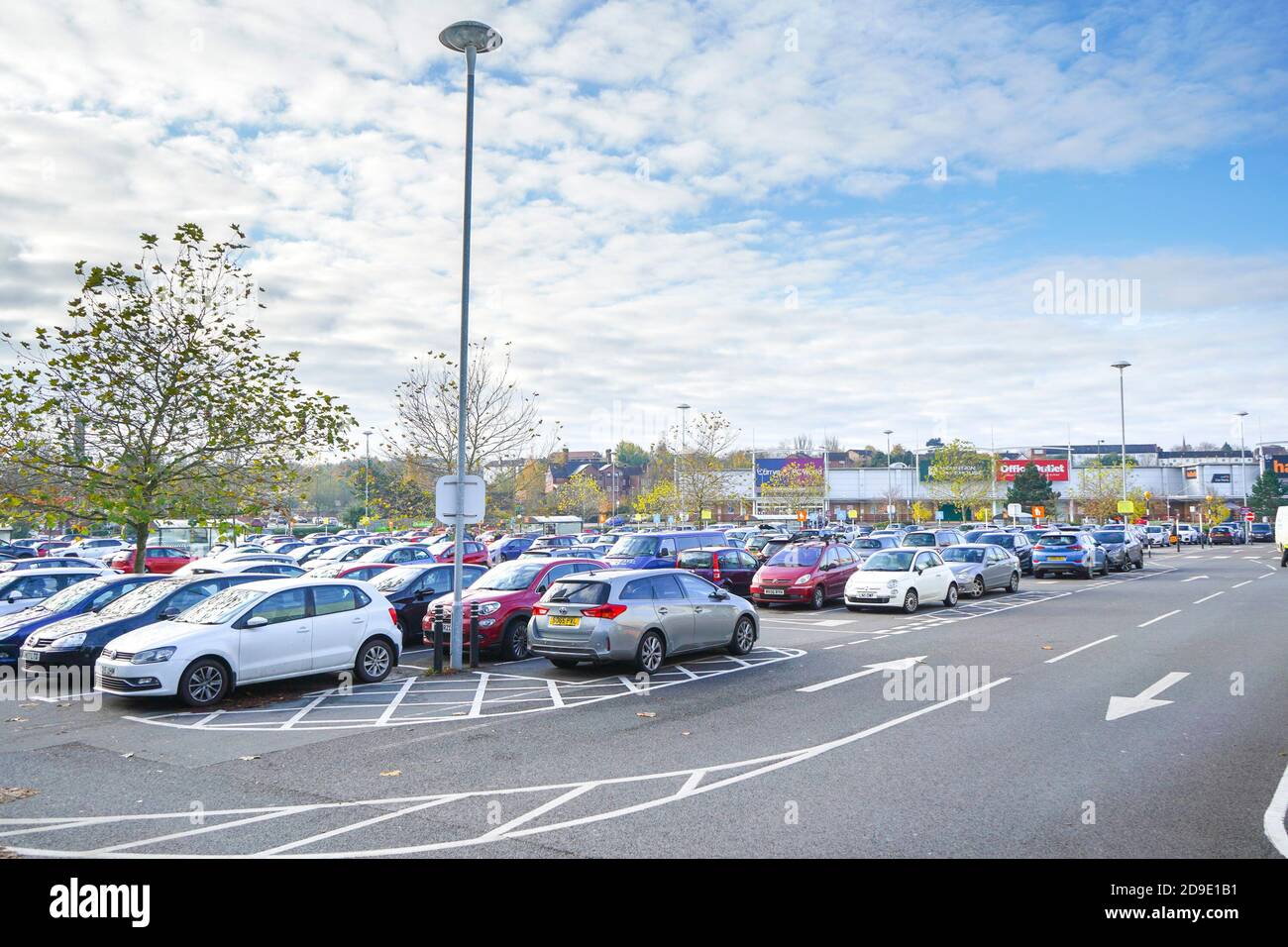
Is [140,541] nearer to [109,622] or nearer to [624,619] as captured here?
[109,622]

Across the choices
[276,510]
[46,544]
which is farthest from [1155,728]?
[46,544]

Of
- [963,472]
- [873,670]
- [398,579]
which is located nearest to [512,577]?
[398,579]

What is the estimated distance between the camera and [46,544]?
42688mm

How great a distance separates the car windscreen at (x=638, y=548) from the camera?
83.2 ft

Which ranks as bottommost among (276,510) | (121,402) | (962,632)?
(962,632)

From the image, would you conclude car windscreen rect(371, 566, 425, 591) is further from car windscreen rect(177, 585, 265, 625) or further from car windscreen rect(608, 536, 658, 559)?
car windscreen rect(608, 536, 658, 559)

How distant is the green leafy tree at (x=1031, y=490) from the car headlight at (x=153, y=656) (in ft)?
263

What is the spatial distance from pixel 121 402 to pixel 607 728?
14119 millimetres

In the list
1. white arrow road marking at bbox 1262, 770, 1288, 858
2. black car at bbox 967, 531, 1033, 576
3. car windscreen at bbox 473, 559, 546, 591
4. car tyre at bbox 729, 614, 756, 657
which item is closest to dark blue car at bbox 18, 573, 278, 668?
car windscreen at bbox 473, 559, 546, 591

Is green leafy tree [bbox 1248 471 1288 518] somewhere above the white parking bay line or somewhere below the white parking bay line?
above

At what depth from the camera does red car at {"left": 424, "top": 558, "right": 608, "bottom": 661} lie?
48.0ft

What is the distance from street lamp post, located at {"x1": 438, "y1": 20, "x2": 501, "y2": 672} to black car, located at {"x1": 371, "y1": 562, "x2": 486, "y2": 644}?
2826 millimetres

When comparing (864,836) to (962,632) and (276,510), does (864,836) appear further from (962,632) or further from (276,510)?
(276,510)
